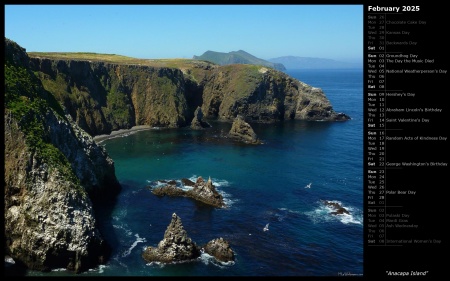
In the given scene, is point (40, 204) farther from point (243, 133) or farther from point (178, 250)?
point (243, 133)

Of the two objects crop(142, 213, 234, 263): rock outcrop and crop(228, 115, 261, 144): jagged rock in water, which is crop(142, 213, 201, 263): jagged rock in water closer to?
crop(142, 213, 234, 263): rock outcrop

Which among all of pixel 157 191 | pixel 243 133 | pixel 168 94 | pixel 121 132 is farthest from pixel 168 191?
pixel 168 94

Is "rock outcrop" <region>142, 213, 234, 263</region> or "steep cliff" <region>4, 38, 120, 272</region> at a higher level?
"steep cliff" <region>4, 38, 120, 272</region>

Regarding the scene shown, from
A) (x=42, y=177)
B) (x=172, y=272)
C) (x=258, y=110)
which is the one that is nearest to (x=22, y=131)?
(x=42, y=177)

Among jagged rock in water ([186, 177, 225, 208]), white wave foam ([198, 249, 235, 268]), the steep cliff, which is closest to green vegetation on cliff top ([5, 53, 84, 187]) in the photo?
the steep cliff

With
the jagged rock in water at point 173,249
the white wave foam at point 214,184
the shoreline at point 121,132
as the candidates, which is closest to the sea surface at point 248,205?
the white wave foam at point 214,184
